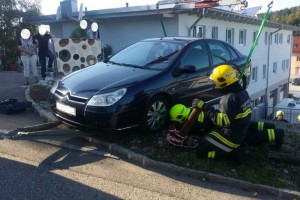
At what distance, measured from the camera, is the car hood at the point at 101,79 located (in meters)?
4.73

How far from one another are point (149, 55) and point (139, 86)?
1202 millimetres

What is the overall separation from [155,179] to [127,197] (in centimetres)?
54

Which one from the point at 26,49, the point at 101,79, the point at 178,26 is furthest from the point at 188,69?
the point at 178,26

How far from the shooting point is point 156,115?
508 cm

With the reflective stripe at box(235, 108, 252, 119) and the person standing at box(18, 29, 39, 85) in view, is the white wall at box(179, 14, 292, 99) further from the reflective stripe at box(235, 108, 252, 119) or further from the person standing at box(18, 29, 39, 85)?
the reflective stripe at box(235, 108, 252, 119)

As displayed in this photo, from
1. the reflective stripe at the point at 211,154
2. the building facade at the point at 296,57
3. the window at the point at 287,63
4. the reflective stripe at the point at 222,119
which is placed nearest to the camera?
the reflective stripe at the point at 222,119

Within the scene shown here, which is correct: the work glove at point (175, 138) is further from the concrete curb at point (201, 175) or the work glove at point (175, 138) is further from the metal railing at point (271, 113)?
the metal railing at point (271, 113)

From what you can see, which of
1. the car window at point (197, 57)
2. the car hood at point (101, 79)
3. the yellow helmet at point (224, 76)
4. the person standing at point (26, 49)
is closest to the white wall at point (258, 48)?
the person standing at point (26, 49)

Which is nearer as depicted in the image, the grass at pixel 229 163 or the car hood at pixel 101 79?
the grass at pixel 229 163

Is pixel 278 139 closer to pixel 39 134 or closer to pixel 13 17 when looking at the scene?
pixel 39 134

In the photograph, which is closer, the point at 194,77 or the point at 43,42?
the point at 194,77

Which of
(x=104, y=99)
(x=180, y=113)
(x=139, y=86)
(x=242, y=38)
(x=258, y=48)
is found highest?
(x=242, y=38)

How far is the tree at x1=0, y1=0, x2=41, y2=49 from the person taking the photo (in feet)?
59.0

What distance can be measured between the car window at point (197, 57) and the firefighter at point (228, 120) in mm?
1464
